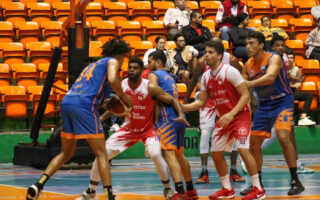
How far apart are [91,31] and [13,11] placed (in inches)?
88.9

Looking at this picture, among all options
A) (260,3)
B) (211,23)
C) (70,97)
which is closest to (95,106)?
(70,97)

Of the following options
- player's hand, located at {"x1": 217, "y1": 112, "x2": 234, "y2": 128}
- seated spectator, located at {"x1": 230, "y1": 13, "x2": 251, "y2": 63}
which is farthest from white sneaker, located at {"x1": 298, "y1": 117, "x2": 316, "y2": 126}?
player's hand, located at {"x1": 217, "y1": 112, "x2": 234, "y2": 128}

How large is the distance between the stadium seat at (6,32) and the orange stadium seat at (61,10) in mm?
1399

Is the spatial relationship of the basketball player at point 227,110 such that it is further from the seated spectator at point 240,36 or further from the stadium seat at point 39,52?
the stadium seat at point 39,52

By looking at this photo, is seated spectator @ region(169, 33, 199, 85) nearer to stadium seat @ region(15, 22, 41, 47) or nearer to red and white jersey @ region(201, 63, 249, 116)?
stadium seat @ region(15, 22, 41, 47)

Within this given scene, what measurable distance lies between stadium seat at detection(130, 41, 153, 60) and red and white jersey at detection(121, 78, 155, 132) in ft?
24.6

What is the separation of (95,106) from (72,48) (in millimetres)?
4155

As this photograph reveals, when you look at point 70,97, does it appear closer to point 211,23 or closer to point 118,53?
point 118,53

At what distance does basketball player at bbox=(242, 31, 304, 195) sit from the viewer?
868 centimetres

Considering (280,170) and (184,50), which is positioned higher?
(184,50)

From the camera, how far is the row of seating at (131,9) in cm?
1789

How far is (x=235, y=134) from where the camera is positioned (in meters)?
8.09

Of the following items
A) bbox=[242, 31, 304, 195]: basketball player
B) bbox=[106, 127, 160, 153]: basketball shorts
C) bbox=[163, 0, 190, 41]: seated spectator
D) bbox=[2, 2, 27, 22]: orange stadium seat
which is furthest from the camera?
bbox=[2, 2, 27, 22]: orange stadium seat

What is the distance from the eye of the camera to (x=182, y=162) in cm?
849
